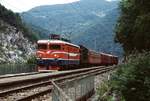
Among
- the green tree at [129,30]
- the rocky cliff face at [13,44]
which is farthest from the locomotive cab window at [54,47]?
the rocky cliff face at [13,44]

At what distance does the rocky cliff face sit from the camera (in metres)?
104

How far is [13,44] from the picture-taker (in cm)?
11406

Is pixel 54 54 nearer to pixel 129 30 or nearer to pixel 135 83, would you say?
pixel 129 30

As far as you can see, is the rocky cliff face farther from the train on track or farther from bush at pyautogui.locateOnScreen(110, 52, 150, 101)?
bush at pyautogui.locateOnScreen(110, 52, 150, 101)

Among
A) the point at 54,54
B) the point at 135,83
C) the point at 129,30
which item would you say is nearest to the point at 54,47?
the point at 54,54

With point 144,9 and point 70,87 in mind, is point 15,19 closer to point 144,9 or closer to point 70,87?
point 144,9

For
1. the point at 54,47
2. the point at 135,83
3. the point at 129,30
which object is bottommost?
the point at 135,83

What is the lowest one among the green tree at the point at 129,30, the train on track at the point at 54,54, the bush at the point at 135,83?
the bush at the point at 135,83

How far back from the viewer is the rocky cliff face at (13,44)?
104312 mm

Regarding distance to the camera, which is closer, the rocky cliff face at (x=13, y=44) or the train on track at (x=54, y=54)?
the train on track at (x=54, y=54)

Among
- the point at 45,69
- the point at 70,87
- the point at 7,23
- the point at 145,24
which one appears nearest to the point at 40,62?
the point at 45,69

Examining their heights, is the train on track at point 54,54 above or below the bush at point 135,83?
above

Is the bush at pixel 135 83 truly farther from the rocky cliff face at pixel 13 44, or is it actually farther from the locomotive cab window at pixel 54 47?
the rocky cliff face at pixel 13 44

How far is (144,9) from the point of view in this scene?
114ft
